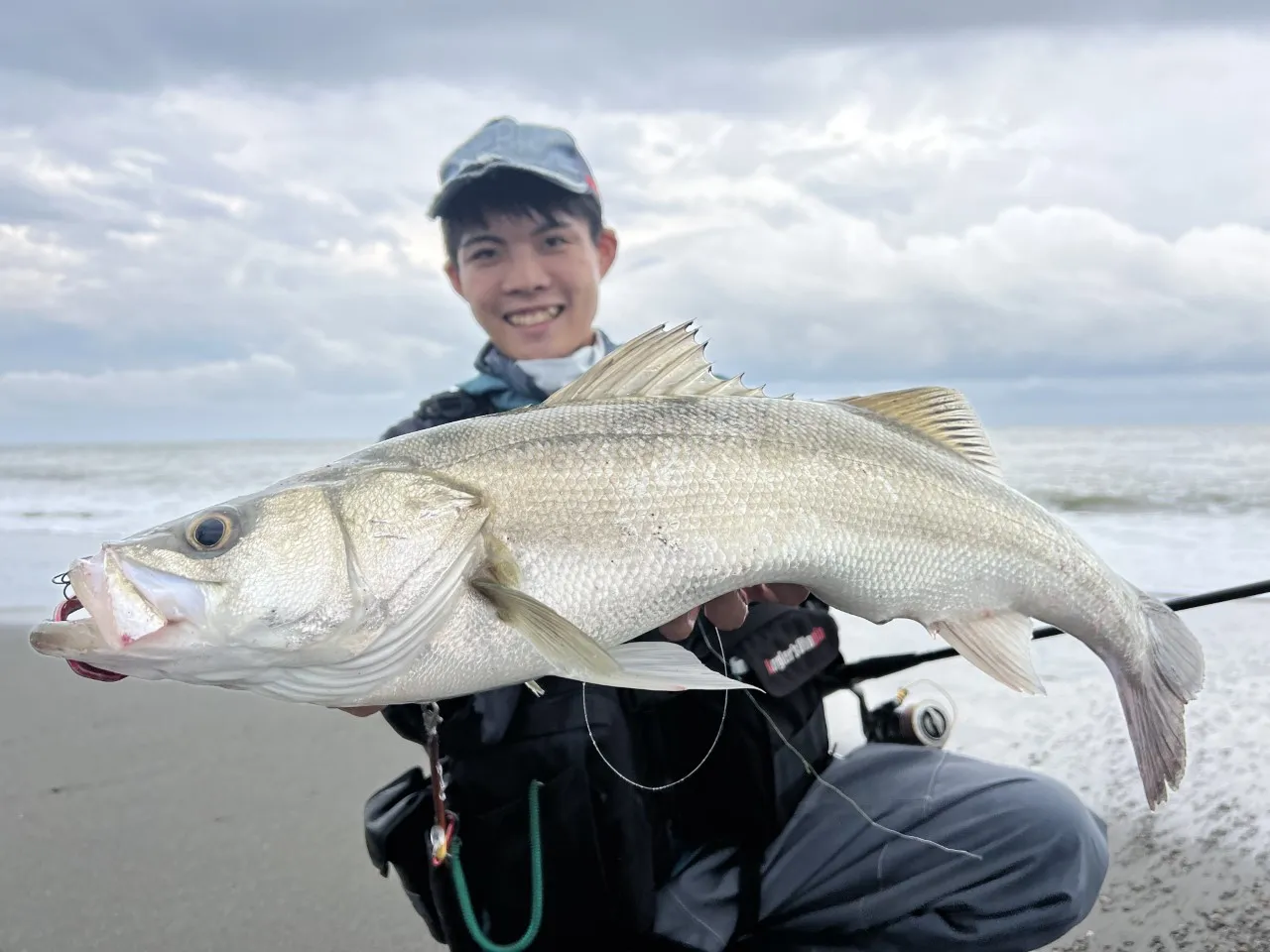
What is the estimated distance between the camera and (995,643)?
2.00m

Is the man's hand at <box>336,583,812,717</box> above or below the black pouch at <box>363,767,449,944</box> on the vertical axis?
above

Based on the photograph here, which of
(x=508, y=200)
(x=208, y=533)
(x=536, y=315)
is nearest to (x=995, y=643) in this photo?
(x=208, y=533)

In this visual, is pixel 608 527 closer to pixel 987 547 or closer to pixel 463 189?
pixel 987 547

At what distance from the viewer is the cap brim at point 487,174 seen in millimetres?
2955

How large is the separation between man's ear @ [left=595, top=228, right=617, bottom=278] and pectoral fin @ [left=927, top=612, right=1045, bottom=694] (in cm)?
204

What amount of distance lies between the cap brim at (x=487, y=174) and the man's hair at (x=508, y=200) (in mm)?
16

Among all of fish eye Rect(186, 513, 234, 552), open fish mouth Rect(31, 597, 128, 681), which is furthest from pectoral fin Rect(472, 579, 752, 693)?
open fish mouth Rect(31, 597, 128, 681)

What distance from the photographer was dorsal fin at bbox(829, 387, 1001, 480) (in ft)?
6.72

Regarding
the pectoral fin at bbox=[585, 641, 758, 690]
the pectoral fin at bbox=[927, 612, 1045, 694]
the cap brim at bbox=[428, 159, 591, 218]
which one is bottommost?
the pectoral fin at bbox=[927, 612, 1045, 694]

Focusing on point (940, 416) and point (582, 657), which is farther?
point (940, 416)

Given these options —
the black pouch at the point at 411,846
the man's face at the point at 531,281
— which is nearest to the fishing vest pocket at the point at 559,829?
the black pouch at the point at 411,846

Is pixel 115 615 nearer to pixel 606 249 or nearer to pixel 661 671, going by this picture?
pixel 661 671

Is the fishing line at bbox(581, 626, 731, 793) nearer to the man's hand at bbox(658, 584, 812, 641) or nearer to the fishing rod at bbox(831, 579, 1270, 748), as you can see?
the man's hand at bbox(658, 584, 812, 641)

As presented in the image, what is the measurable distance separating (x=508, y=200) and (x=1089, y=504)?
11617 millimetres
